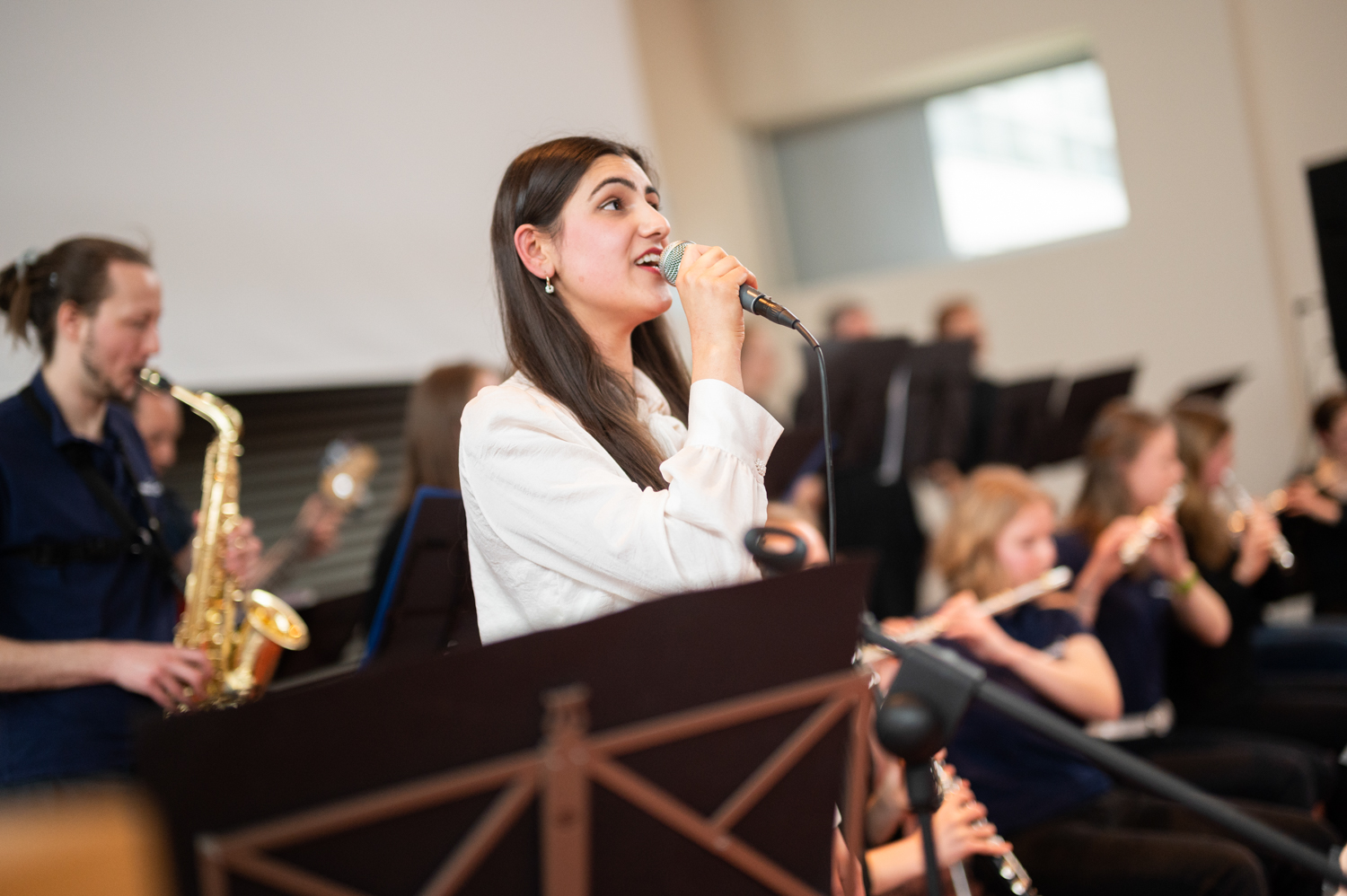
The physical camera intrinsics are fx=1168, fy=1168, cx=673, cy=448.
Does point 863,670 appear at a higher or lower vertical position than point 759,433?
lower

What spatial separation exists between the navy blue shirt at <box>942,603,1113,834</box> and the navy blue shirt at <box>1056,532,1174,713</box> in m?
0.64

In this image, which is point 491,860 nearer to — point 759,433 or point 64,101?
point 759,433

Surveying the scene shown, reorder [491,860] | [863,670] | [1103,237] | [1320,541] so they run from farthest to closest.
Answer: [1103,237]
[1320,541]
[863,670]
[491,860]

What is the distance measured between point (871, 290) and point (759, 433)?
5.55 meters

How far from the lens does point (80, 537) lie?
6.55 ft

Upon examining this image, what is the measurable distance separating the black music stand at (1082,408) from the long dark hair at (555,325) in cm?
323

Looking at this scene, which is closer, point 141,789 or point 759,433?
point 141,789

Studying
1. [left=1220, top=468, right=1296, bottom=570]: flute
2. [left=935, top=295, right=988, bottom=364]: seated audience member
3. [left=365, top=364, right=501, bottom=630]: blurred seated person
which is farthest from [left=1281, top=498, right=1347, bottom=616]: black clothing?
[left=365, top=364, right=501, bottom=630]: blurred seated person

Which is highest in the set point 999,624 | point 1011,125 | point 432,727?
point 1011,125

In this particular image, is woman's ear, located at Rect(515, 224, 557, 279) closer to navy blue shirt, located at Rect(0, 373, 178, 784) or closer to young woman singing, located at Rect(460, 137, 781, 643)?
young woman singing, located at Rect(460, 137, 781, 643)

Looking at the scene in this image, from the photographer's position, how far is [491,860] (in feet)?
2.97

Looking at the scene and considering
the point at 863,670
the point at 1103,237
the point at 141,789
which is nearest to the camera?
the point at 141,789

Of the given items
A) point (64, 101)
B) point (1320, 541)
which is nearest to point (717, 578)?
point (64, 101)

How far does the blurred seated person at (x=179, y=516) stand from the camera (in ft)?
7.73
